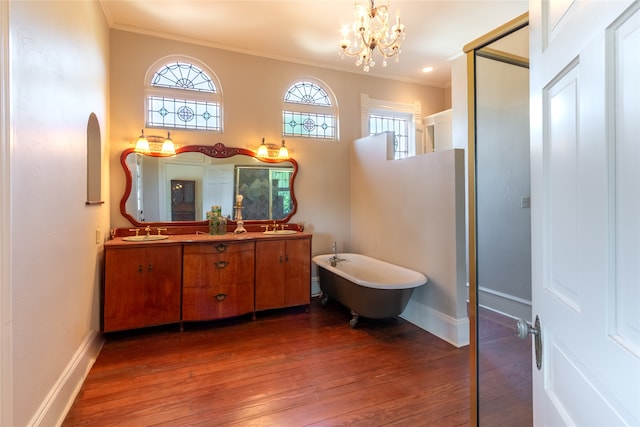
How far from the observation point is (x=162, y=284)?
2982 mm

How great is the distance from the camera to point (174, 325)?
321 cm

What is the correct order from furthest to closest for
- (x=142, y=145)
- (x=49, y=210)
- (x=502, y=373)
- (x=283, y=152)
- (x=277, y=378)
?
(x=283, y=152) → (x=142, y=145) → (x=277, y=378) → (x=502, y=373) → (x=49, y=210)

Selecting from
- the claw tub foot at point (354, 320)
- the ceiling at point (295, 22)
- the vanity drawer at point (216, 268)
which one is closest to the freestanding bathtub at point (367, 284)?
the claw tub foot at point (354, 320)

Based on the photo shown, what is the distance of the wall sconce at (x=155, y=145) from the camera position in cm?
329

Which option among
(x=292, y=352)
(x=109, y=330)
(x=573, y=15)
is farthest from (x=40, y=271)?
(x=573, y=15)

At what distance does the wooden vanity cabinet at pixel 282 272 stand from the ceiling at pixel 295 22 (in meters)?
2.29

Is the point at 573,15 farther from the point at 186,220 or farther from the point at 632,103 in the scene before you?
the point at 186,220

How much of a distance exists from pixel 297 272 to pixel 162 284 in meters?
1.38

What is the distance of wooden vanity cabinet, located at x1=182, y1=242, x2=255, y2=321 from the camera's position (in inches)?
121

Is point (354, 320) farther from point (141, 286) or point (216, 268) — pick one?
point (141, 286)

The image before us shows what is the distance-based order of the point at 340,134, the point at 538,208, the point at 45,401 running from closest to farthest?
the point at 538,208 → the point at 45,401 → the point at 340,134

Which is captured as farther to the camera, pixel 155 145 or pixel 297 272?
pixel 297 272

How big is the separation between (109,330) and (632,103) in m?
3.54

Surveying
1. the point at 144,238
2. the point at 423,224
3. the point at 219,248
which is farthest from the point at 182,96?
the point at 423,224
